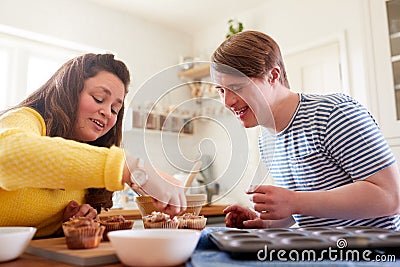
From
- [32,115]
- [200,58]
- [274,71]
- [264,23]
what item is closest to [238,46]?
[274,71]

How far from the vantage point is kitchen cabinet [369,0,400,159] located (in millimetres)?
2113

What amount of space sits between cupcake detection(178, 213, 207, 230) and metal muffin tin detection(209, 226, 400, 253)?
0.69ft

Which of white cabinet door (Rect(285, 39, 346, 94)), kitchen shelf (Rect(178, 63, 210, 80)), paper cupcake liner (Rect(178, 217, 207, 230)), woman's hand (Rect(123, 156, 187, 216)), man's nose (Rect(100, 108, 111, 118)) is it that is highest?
white cabinet door (Rect(285, 39, 346, 94))

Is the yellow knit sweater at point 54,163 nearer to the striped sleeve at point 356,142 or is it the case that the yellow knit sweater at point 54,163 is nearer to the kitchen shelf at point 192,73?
the kitchen shelf at point 192,73

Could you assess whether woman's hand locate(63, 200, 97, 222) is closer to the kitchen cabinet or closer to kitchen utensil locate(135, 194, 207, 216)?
kitchen utensil locate(135, 194, 207, 216)

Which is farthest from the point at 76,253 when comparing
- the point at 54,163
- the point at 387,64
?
the point at 387,64

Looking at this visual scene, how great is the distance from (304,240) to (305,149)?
448mm

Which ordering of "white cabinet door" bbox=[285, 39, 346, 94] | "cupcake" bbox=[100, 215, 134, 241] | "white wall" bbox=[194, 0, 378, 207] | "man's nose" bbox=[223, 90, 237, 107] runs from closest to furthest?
"cupcake" bbox=[100, 215, 134, 241] < "man's nose" bbox=[223, 90, 237, 107] < "white wall" bbox=[194, 0, 378, 207] < "white cabinet door" bbox=[285, 39, 346, 94]

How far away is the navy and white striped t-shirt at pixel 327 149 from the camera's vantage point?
84 cm

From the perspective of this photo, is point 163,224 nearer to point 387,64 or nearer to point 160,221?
point 160,221

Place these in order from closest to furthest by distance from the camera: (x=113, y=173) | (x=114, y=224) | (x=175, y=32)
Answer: (x=113, y=173) → (x=114, y=224) → (x=175, y=32)

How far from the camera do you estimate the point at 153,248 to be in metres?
0.50

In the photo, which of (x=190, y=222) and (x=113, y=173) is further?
(x=190, y=222)

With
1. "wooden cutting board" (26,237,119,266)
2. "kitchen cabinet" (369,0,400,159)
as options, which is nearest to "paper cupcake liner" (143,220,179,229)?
"wooden cutting board" (26,237,119,266)
